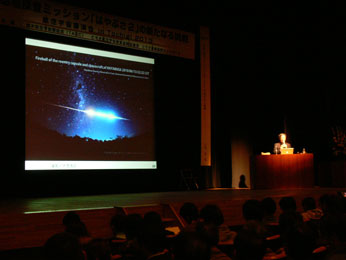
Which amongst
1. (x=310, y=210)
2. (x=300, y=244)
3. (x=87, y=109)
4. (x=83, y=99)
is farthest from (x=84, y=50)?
(x=300, y=244)

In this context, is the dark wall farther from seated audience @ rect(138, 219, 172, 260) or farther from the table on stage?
seated audience @ rect(138, 219, 172, 260)

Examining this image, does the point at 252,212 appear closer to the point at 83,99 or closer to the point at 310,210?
the point at 310,210

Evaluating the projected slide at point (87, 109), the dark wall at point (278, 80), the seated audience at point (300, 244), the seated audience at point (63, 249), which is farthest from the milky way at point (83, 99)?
the seated audience at point (300, 244)

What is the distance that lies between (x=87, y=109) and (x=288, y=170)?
3595mm

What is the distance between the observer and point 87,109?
21.3 feet

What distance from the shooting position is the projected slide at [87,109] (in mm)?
6031

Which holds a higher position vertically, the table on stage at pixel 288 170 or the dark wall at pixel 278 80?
the dark wall at pixel 278 80

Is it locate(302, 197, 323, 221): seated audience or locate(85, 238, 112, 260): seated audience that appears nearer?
locate(85, 238, 112, 260): seated audience

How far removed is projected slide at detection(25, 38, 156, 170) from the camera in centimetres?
603

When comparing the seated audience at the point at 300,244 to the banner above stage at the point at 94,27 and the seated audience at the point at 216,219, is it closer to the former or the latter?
the seated audience at the point at 216,219

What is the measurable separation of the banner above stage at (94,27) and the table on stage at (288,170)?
247 centimetres

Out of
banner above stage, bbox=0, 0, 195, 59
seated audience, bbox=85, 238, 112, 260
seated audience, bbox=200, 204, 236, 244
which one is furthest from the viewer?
banner above stage, bbox=0, 0, 195, 59

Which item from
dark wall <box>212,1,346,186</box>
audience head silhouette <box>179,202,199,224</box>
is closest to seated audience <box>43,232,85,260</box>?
audience head silhouette <box>179,202,199,224</box>

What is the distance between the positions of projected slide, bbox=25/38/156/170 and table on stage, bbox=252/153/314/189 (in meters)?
2.05
